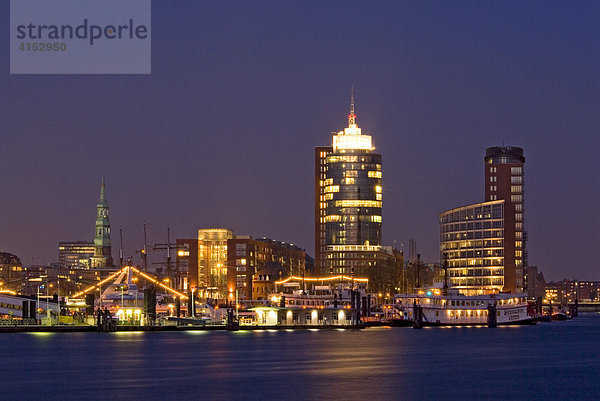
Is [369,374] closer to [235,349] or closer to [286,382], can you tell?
[286,382]

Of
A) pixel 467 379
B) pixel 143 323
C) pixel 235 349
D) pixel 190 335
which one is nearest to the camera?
pixel 467 379

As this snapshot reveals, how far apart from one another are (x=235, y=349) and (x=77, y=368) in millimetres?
31357

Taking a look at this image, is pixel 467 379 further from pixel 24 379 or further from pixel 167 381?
pixel 24 379

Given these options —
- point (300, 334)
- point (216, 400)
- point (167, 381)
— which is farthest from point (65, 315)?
point (216, 400)

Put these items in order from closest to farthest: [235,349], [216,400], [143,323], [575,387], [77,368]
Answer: [216,400] → [575,387] → [77,368] → [235,349] → [143,323]

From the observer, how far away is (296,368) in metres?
104

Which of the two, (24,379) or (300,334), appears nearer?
(24,379)

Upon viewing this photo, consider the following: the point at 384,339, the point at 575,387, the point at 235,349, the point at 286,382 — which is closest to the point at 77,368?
the point at 286,382

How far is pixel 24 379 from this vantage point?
94.8 meters

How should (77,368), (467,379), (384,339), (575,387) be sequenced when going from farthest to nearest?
(384,339), (77,368), (467,379), (575,387)

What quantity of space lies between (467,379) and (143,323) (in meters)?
95.4

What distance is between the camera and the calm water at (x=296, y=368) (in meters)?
85.5

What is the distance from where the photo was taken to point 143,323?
183 metres

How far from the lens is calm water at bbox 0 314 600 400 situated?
281 feet
